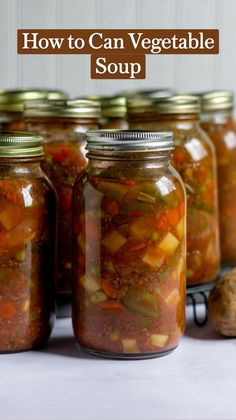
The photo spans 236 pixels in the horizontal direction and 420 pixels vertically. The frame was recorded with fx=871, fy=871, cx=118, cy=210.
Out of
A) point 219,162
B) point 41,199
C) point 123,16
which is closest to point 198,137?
point 219,162

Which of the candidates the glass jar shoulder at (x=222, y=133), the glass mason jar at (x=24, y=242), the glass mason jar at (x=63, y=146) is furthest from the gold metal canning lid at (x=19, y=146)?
the glass jar shoulder at (x=222, y=133)

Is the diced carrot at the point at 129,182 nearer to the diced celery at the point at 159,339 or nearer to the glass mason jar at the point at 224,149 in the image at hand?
the diced celery at the point at 159,339

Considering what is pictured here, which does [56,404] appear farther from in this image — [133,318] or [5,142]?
[5,142]

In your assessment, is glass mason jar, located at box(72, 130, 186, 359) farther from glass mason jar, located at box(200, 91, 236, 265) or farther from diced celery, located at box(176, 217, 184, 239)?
glass mason jar, located at box(200, 91, 236, 265)

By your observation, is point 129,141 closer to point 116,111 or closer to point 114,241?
point 114,241

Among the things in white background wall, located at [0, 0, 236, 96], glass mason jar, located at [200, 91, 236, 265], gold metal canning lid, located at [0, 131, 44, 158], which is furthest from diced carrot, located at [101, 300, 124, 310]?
white background wall, located at [0, 0, 236, 96]

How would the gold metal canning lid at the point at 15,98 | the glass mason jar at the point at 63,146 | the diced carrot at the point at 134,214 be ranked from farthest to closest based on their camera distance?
the gold metal canning lid at the point at 15,98 → the glass mason jar at the point at 63,146 → the diced carrot at the point at 134,214

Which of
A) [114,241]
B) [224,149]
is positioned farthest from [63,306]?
[224,149]
